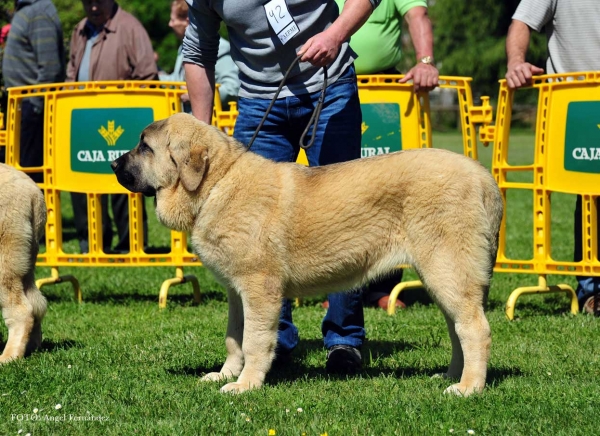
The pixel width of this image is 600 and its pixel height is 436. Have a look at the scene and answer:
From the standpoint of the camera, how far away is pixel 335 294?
5.46 m

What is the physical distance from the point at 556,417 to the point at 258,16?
2674mm

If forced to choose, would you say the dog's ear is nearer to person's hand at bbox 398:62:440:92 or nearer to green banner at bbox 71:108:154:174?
person's hand at bbox 398:62:440:92

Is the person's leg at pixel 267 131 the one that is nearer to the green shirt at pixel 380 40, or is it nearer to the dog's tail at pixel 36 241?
the dog's tail at pixel 36 241

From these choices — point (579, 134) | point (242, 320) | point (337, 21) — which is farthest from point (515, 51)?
point (242, 320)

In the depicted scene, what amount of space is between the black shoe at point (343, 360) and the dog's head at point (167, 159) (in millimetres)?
1387

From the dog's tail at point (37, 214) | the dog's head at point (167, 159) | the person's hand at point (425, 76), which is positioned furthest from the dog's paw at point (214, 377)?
the person's hand at point (425, 76)

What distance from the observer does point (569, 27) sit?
7.11 meters

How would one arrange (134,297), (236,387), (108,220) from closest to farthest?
(236,387) < (134,297) < (108,220)

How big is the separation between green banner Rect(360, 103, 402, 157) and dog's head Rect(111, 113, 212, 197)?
2.85 metres

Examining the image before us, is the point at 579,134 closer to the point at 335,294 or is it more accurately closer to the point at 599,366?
the point at 599,366

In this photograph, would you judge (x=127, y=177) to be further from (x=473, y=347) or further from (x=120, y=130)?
(x=120, y=130)

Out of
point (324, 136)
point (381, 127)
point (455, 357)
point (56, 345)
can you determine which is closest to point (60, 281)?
point (56, 345)

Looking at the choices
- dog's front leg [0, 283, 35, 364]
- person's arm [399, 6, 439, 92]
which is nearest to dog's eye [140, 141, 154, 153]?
dog's front leg [0, 283, 35, 364]

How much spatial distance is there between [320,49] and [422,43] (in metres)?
1.54
